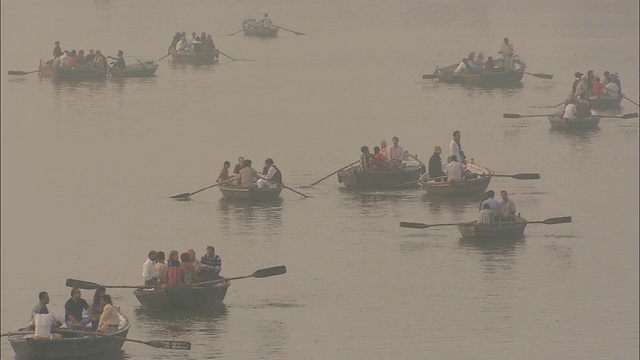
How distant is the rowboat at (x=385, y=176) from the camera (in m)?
64.1

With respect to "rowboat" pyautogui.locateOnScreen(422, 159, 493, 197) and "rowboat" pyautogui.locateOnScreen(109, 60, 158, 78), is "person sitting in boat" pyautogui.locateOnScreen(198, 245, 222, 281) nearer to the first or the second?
"rowboat" pyautogui.locateOnScreen(422, 159, 493, 197)

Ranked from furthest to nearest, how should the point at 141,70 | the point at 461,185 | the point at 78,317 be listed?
1. the point at 141,70
2. the point at 461,185
3. the point at 78,317

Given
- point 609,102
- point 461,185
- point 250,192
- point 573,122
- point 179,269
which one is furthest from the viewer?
point 609,102

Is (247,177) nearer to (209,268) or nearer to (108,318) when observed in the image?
(209,268)

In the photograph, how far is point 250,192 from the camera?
62.2 m

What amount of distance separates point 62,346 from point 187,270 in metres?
5.33

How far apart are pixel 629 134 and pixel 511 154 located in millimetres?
8643

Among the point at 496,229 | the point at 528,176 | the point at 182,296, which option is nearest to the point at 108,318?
the point at 182,296

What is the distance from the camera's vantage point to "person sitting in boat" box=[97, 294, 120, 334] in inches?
1737

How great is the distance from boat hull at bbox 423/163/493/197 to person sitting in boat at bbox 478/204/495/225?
632 centimetres

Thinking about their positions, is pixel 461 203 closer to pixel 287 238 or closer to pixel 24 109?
pixel 287 238

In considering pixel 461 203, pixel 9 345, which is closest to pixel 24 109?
pixel 461 203

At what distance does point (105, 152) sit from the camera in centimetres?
7900

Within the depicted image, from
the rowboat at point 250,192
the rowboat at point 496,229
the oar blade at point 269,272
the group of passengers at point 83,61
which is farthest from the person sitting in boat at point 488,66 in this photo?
the oar blade at point 269,272
